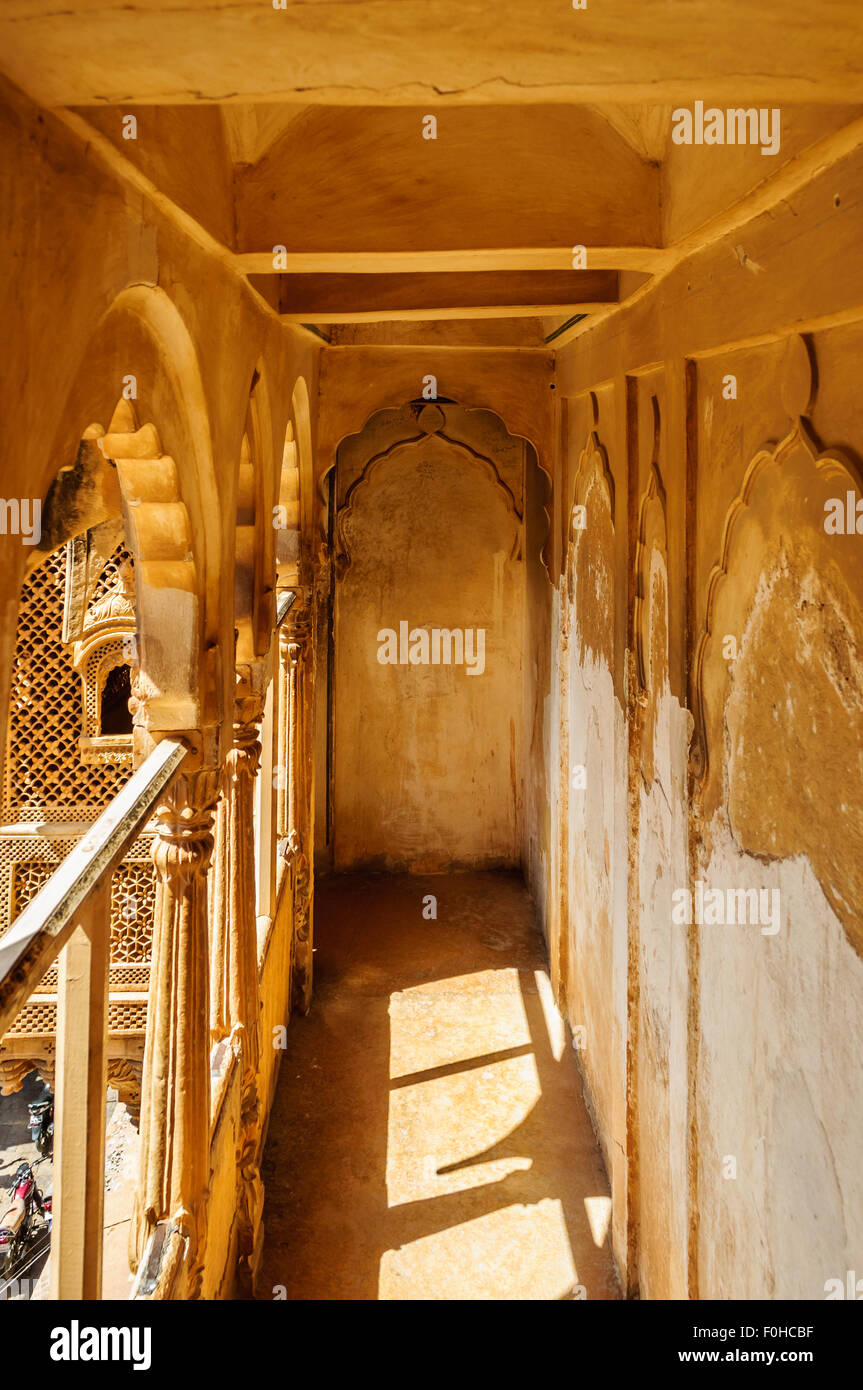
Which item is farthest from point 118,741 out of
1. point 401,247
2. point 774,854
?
point 774,854

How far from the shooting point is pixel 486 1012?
6418 millimetres

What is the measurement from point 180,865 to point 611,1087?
2.51m

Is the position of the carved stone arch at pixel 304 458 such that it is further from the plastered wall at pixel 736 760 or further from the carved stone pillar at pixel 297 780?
the plastered wall at pixel 736 760

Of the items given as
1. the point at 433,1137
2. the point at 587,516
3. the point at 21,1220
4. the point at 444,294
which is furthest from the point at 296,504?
the point at 21,1220

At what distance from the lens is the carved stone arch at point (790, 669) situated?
6.32 ft

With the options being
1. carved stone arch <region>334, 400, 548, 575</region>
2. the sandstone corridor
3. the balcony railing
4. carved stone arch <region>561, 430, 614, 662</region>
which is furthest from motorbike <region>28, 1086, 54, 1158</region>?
the balcony railing

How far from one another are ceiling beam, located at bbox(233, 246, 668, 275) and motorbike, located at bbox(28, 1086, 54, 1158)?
366 inches

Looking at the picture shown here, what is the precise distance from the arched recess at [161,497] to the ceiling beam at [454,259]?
44 cm

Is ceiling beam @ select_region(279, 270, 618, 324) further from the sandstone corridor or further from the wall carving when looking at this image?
the wall carving

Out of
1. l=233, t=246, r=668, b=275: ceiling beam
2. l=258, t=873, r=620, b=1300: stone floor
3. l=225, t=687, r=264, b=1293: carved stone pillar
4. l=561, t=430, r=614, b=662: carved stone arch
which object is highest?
l=233, t=246, r=668, b=275: ceiling beam

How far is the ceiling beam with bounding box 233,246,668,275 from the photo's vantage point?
111 inches

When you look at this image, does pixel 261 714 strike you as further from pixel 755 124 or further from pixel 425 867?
pixel 425 867

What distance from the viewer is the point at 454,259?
2.91 metres

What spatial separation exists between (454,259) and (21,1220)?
9.10 m
